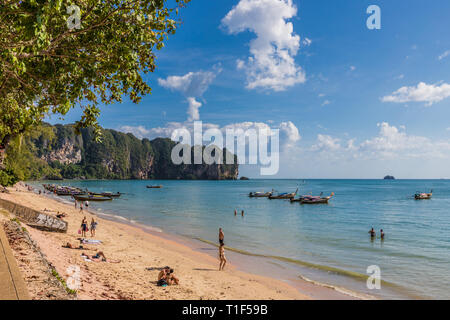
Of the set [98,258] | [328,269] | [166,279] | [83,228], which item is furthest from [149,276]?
[328,269]

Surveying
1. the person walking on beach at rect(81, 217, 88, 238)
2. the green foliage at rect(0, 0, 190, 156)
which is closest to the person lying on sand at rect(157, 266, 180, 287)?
the green foliage at rect(0, 0, 190, 156)

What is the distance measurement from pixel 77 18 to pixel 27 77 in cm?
356

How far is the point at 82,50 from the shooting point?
7738 mm

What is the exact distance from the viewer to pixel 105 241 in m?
22.0

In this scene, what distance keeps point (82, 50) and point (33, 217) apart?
16.9 meters

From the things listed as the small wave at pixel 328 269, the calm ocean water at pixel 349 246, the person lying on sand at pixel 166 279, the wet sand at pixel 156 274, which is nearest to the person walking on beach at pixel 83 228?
the wet sand at pixel 156 274

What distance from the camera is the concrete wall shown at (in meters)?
19.3

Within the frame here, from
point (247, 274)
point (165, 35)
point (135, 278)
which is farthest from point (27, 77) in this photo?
point (247, 274)

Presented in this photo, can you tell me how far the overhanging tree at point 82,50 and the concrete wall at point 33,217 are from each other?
1328 cm

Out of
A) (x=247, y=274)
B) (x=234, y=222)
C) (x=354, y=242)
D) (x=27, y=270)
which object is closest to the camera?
(x=27, y=270)

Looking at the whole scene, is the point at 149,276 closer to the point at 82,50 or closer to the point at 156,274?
Result: the point at 156,274
